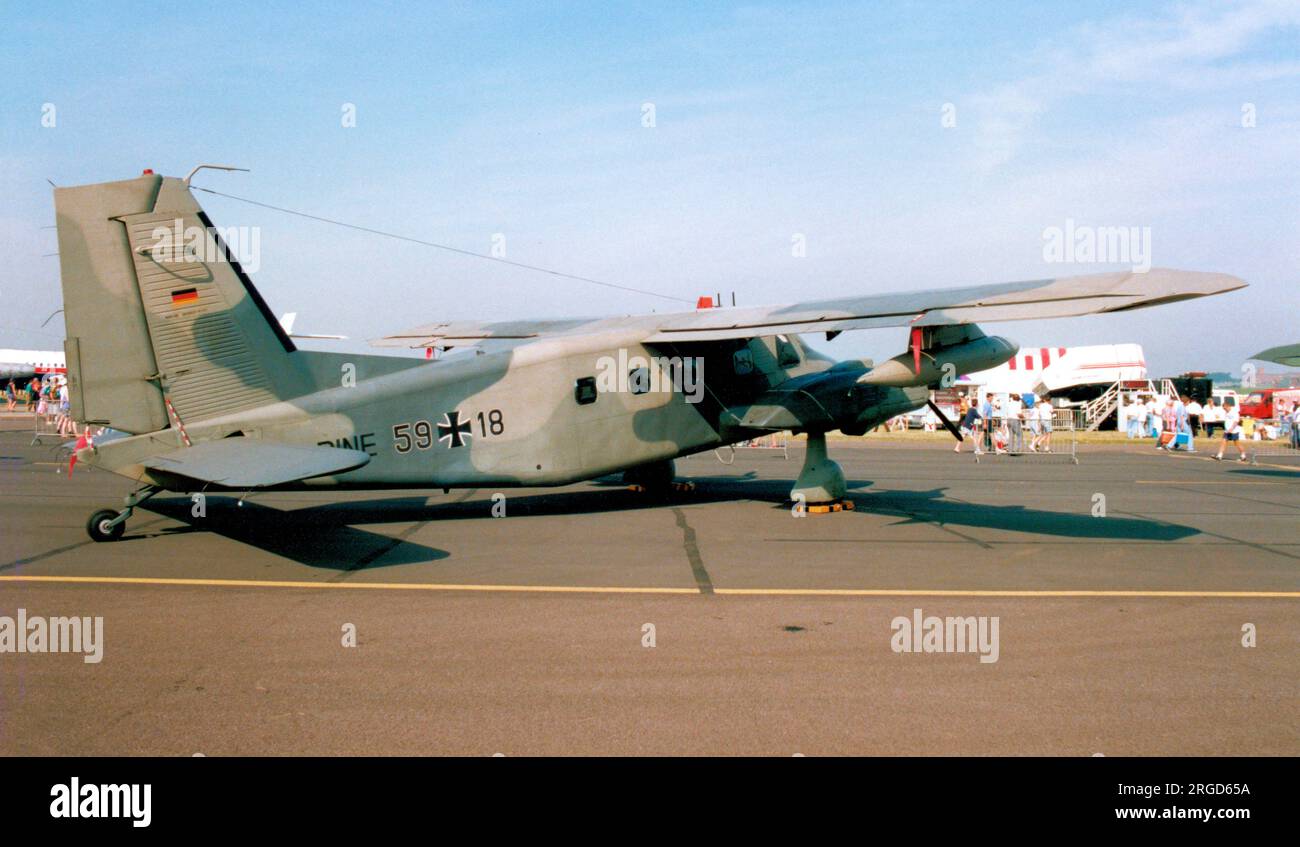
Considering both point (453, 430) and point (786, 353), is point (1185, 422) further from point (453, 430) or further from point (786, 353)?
point (453, 430)

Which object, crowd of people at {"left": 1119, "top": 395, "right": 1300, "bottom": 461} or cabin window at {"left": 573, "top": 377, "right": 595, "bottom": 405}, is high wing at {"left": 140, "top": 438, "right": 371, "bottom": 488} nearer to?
cabin window at {"left": 573, "top": 377, "right": 595, "bottom": 405}

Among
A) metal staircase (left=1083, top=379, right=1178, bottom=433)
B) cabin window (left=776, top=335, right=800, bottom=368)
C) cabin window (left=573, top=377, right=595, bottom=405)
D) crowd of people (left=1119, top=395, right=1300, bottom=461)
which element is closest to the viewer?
cabin window (left=573, top=377, right=595, bottom=405)

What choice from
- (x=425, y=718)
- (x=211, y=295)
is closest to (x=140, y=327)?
Answer: (x=211, y=295)

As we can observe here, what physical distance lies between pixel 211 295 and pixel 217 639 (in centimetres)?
609

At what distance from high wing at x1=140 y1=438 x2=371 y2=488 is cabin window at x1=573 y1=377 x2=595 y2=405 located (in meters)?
4.80

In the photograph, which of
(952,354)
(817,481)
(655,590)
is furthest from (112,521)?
(952,354)

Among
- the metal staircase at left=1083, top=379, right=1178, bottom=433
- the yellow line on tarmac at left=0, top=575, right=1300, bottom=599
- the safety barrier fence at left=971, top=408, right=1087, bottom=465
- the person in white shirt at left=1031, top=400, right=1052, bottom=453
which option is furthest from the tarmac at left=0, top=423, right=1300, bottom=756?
the metal staircase at left=1083, top=379, right=1178, bottom=433

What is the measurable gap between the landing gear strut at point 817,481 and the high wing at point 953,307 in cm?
277

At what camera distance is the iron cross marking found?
46.7 feet

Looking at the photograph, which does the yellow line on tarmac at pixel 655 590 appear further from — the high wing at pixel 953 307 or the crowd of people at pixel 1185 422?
the crowd of people at pixel 1185 422

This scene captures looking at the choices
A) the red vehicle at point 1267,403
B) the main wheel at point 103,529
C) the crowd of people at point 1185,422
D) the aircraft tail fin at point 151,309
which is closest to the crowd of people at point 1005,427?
the crowd of people at point 1185,422

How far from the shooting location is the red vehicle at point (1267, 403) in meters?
50.6

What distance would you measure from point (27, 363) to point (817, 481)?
10756 centimetres
